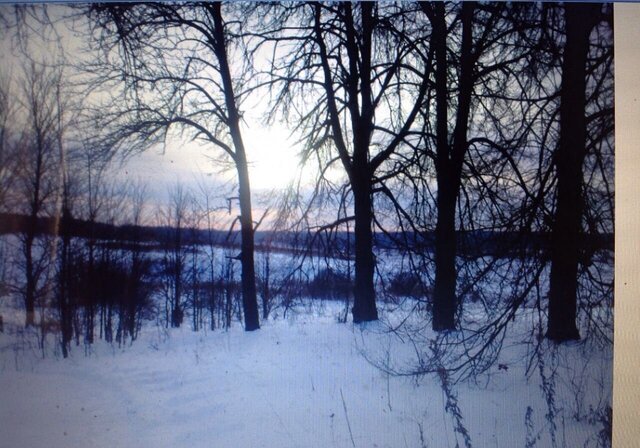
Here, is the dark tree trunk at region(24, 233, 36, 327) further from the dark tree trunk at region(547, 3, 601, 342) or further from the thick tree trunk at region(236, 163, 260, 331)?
the dark tree trunk at region(547, 3, 601, 342)

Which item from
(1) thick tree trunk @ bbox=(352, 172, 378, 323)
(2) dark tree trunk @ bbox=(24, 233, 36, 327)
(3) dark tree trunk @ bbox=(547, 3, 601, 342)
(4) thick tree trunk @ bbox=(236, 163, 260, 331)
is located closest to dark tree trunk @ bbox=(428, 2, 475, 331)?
(1) thick tree trunk @ bbox=(352, 172, 378, 323)

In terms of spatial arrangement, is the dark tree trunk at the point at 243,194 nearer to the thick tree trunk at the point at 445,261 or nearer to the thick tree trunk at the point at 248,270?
the thick tree trunk at the point at 248,270

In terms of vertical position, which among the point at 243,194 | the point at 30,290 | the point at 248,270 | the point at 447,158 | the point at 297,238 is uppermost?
the point at 447,158

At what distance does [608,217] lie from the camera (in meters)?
1.90

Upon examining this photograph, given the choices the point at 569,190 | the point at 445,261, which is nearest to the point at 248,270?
the point at 445,261

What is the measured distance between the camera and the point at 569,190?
194 centimetres

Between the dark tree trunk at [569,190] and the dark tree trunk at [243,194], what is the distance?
172cm

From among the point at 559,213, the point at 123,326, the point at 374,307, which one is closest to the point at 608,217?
the point at 559,213

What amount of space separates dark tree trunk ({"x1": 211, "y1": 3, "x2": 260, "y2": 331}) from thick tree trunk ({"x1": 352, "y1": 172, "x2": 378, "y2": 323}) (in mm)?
596

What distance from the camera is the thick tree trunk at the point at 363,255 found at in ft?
6.22

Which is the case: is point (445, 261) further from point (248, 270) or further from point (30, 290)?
point (30, 290)

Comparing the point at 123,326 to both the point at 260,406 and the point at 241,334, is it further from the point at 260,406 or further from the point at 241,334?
the point at 260,406

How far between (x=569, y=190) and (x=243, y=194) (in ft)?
6.16

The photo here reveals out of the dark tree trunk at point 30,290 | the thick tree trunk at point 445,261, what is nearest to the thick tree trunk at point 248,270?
the thick tree trunk at point 445,261
